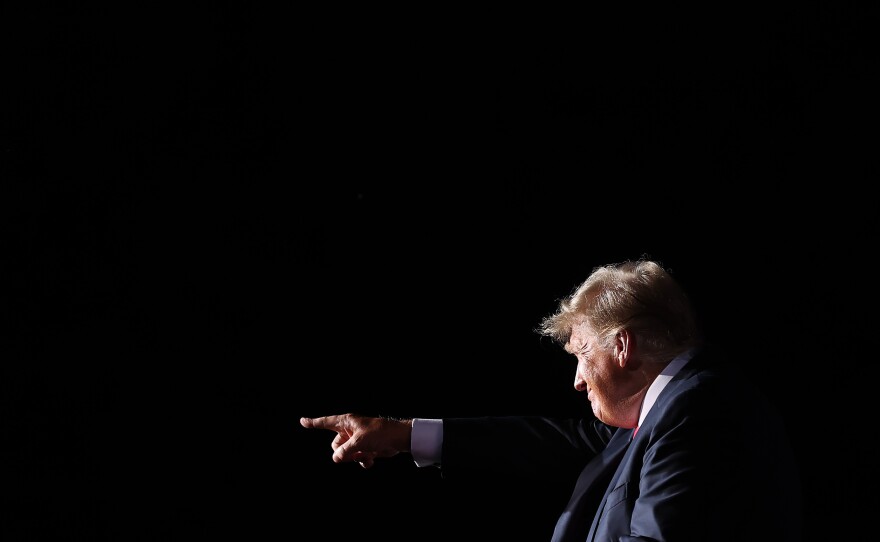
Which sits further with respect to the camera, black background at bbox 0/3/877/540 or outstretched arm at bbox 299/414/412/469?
black background at bbox 0/3/877/540

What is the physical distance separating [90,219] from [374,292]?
0.77 m

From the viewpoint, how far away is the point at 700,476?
57.5 inches

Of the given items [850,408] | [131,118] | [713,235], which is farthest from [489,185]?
[850,408]

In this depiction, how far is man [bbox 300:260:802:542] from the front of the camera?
1.46 m

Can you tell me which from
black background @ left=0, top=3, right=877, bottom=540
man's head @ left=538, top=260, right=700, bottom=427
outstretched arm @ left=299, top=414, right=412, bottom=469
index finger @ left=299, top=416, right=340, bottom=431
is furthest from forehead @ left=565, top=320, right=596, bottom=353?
black background @ left=0, top=3, right=877, bottom=540

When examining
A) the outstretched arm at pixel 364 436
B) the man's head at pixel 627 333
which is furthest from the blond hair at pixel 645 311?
the outstretched arm at pixel 364 436

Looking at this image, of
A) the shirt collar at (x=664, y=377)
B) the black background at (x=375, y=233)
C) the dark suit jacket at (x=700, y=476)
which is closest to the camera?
the dark suit jacket at (x=700, y=476)

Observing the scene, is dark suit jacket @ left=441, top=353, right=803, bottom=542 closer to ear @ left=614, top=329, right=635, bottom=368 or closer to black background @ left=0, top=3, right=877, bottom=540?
ear @ left=614, top=329, right=635, bottom=368

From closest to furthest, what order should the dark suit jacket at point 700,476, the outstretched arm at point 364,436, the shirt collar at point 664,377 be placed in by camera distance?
the dark suit jacket at point 700,476, the shirt collar at point 664,377, the outstretched arm at point 364,436

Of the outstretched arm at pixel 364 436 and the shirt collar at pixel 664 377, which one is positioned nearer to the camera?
the shirt collar at pixel 664 377

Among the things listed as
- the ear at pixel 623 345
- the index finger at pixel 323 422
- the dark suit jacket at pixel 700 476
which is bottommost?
the dark suit jacket at pixel 700 476

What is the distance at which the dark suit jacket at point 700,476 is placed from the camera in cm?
144

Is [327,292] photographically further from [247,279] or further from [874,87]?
[874,87]

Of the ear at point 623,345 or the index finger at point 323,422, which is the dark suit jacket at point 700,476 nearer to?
the ear at point 623,345
